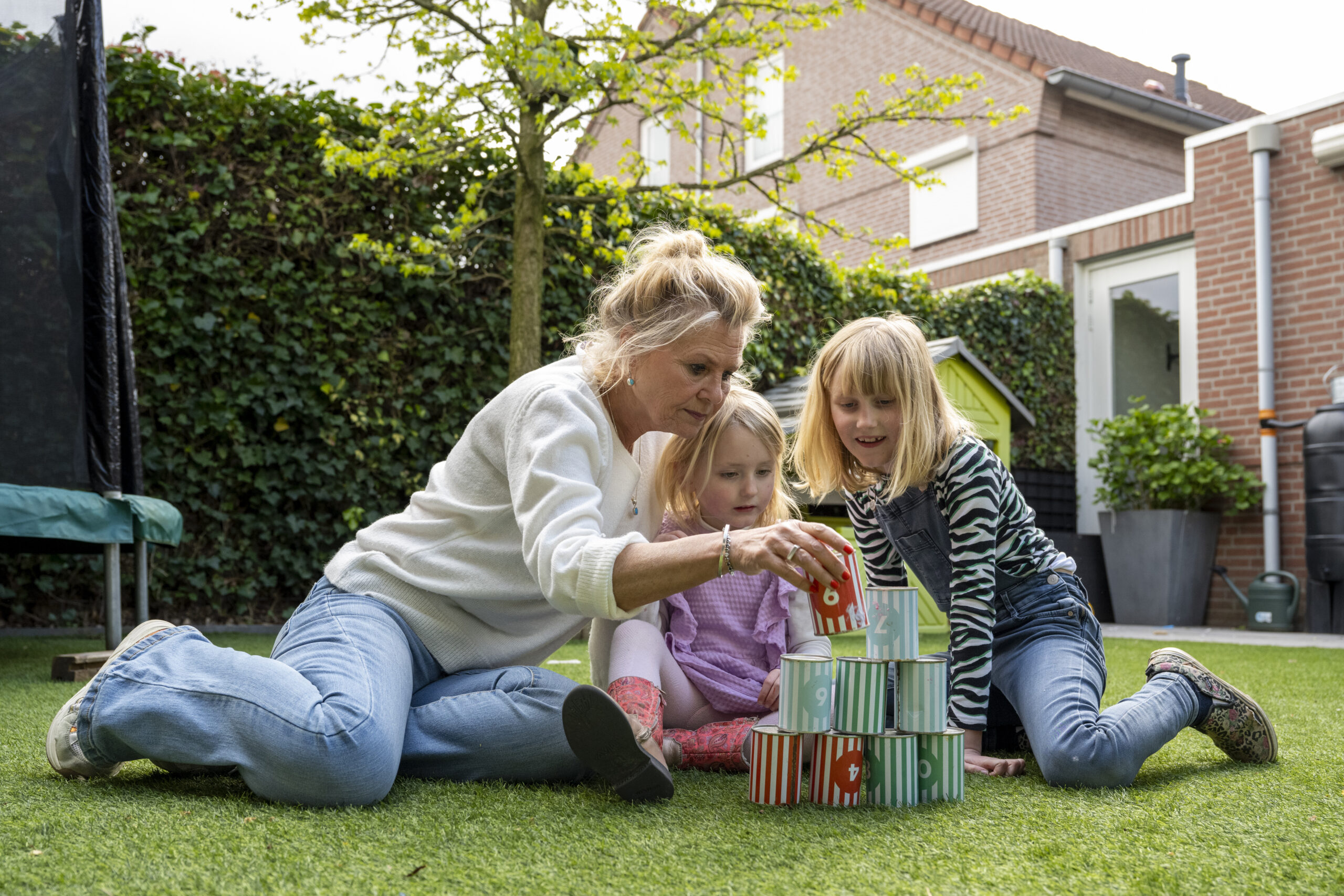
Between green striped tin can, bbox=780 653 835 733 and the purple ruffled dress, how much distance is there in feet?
1.90

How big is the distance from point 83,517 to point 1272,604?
683 cm

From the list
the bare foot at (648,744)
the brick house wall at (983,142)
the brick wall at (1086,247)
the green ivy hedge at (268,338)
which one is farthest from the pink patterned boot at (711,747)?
the brick house wall at (983,142)

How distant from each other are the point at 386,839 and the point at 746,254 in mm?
5466

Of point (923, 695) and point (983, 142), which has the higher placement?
point (983, 142)

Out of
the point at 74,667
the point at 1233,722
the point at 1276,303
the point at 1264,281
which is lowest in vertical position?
the point at 74,667

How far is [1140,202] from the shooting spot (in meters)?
11.3

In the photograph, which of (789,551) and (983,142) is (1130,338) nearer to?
(983,142)

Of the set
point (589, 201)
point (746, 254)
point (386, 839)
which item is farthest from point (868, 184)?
point (386, 839)

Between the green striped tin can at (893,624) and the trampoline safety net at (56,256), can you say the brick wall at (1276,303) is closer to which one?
the green striped tin can at (893,624)

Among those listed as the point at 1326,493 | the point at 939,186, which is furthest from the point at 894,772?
the point at 939,186

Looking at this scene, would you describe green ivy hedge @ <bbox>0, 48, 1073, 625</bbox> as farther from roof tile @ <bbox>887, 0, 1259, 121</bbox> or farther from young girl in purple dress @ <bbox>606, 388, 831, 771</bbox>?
roof tile @ <bbox>887, 0, 1259, 121</bbox>

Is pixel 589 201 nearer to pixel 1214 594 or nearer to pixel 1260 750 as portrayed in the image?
pixel 1260 750

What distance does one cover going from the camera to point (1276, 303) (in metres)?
7.25

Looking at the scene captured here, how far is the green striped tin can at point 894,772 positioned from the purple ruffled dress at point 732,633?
554 millimetres
